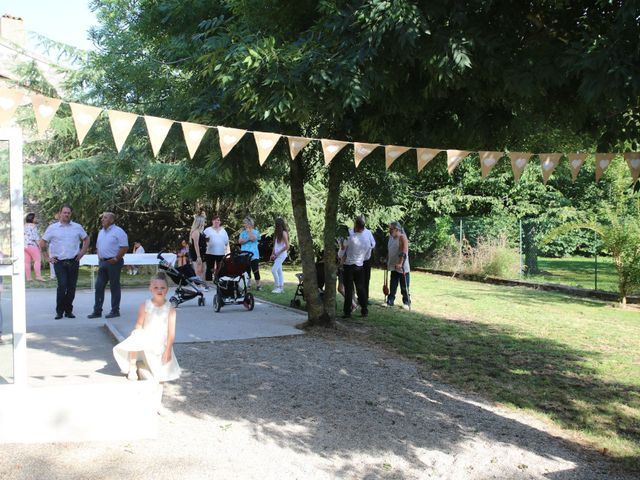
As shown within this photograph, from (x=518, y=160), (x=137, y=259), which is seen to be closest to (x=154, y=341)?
(x=518, y=160)

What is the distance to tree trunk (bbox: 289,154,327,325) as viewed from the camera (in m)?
11.0

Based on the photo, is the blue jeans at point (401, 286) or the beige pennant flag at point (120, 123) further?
the blue jeans at point (401, 286)

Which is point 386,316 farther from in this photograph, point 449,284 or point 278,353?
point 449,284

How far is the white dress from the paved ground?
31 cm

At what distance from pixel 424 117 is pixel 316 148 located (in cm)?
368

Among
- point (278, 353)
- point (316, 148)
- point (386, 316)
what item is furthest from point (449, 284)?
point (278, 353)

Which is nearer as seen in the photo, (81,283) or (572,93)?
(572,93)

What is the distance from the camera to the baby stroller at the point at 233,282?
12211mm

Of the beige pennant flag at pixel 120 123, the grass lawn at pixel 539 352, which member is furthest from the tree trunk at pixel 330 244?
the beige pennant flag at pixel 120 123

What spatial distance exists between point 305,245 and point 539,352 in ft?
12.8

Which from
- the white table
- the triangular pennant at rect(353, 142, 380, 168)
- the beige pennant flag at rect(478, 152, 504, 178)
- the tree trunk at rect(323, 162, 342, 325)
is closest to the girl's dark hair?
the white table

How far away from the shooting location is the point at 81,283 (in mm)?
19250

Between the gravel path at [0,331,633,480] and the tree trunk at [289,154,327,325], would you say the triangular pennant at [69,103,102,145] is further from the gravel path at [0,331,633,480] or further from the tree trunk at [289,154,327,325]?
the tree trunk at [289,154,327,325]

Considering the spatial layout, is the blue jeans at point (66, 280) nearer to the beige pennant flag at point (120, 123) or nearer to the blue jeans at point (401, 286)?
the beige pennant flag at point (120, 123)
